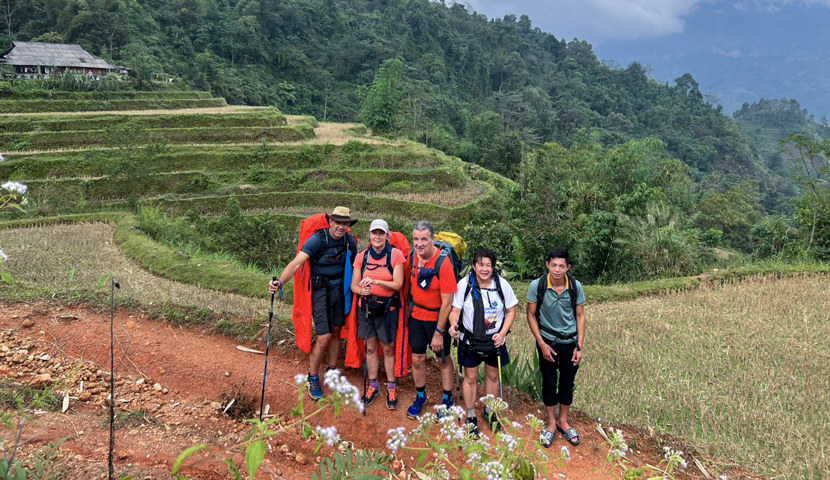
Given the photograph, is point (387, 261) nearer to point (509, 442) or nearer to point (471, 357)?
point (471, 357)

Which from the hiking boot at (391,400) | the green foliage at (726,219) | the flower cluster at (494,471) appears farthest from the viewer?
the green foliage at (726,219)

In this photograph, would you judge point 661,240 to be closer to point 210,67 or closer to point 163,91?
point 163,91

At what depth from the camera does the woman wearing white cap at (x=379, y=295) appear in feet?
12.3

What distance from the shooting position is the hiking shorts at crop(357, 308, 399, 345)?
3.87 meters

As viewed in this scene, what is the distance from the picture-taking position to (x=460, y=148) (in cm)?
3778

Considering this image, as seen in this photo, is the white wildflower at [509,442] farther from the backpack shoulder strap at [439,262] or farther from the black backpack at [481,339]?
the backpack shoulder strap at [439,262]

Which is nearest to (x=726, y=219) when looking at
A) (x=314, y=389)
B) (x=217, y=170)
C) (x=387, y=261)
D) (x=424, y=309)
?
(x=217, y=170)

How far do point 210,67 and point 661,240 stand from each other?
128 feet

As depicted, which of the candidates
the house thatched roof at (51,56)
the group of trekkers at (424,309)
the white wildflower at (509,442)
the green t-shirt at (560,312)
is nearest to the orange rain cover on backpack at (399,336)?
the group of trekkers at (424,309)

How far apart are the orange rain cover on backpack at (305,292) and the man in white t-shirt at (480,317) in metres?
1.02

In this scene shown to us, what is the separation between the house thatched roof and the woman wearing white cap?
34076 mm

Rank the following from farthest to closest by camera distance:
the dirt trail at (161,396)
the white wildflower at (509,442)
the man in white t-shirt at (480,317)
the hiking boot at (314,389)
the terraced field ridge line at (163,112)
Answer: the terraced field ridge line at (163,112) → the hiking boot at (314,389) → the man in white t-shirt at (480,317) → the dirt trail at (161,396) → the white wildflower at (509,442)

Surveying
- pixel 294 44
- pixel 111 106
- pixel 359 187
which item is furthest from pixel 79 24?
pixel 359 187

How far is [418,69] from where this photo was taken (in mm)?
55906
